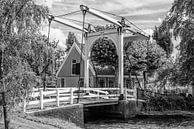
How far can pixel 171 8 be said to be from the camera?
11.2 metres

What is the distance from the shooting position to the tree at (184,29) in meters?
10.4

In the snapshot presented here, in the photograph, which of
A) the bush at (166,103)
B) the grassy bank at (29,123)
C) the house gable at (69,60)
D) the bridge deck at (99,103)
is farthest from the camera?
the house gable at (69,60)

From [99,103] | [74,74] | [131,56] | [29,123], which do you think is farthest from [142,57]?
[29,123]

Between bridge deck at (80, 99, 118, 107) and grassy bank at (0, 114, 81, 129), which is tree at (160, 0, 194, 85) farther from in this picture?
grassy bank at (0, 114, 81, 129)

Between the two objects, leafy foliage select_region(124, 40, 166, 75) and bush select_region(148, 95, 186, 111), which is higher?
leafy foliage select_region(124, 40, 166, 75)

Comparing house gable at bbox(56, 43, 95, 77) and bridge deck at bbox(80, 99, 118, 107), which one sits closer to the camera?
bridge deck at bbox(80, 99, 118, 107)

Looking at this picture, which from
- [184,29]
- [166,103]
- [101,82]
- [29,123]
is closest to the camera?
[29,123]

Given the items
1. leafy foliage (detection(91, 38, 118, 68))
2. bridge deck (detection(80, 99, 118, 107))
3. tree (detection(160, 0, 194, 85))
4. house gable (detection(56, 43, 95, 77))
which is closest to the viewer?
tree (detection(160, 0, 194, 85))

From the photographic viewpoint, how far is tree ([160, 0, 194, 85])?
10383 millimetres

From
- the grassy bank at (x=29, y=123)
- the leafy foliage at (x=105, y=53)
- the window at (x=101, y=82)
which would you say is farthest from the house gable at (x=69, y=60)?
the grassy bank at (x=29, y=123)

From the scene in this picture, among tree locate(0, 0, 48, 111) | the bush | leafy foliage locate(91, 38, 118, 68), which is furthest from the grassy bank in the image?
leafy foliage locate(91, 38, 118, 68)

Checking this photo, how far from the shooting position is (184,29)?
10695 mm

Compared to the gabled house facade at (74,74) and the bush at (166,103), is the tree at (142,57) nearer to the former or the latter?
the gabled house facade at (74,74)

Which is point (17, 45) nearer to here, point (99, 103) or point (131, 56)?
point (99, 103)
